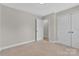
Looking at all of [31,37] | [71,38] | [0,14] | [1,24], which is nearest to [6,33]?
[1,24]

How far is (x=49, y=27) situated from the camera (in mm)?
5562

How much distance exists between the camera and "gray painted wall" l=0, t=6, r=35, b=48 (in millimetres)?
3825

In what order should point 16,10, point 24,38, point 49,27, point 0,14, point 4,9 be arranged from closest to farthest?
point 0,14 < point 4,9 < point 16,10 < point 24,38 < point 49,27

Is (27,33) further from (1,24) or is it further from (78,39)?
(78,39)

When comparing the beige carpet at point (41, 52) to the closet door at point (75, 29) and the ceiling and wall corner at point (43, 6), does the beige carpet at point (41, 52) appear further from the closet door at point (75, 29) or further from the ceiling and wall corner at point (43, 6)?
the ceiling and wall corner at point (43, 6)

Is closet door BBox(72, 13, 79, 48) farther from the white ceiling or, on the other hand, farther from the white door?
the white door

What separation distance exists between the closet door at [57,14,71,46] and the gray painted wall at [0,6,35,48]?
172 cm

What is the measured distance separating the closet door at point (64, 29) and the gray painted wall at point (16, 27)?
5.64 feet

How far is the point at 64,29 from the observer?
466 centimetres

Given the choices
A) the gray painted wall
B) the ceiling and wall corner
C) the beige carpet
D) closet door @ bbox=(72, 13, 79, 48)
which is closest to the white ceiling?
the ceiling and wall corner

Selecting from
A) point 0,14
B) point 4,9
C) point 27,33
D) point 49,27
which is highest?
point 4,9

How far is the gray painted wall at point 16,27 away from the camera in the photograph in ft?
12.5

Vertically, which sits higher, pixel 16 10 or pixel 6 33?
pixel 16 10

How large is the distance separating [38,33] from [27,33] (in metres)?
0.88
